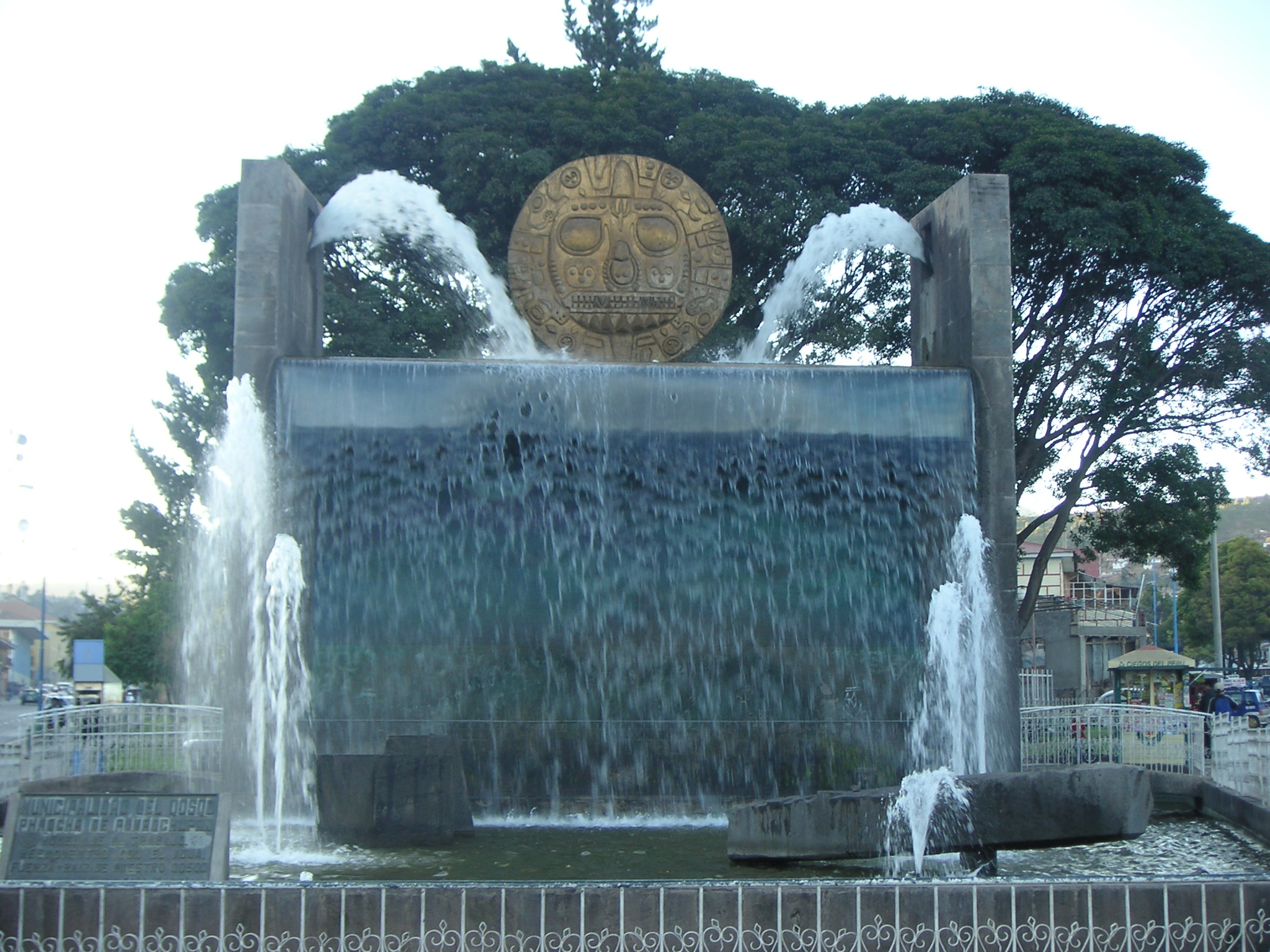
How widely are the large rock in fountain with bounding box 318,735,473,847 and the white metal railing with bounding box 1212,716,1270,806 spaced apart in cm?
557

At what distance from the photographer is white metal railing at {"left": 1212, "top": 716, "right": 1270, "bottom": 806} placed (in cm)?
866

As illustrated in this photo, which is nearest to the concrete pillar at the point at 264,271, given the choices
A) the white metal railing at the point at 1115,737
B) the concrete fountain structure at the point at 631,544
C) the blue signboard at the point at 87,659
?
the concrete fountain structure at the point at 631,544

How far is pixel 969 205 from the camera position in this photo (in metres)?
11.5

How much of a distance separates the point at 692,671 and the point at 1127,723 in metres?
4.38

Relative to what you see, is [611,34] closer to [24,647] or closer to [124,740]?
[124,740]

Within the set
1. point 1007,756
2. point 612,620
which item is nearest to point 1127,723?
point 1007,756

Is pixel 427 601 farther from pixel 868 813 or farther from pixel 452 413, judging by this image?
pixel 868 813

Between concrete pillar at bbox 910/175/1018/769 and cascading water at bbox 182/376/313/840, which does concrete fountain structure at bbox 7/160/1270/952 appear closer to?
concrete pillar at bbox 910/175/1018/769

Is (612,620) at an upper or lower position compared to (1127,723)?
upper

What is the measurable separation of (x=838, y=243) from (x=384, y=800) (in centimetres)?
837

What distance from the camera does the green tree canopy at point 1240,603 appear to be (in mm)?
54812

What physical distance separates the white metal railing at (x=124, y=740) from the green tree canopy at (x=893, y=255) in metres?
7.85

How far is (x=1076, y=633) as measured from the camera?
34.9 m

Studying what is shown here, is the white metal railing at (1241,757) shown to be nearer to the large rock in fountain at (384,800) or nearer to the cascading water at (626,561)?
the cascading water at (626,561)
